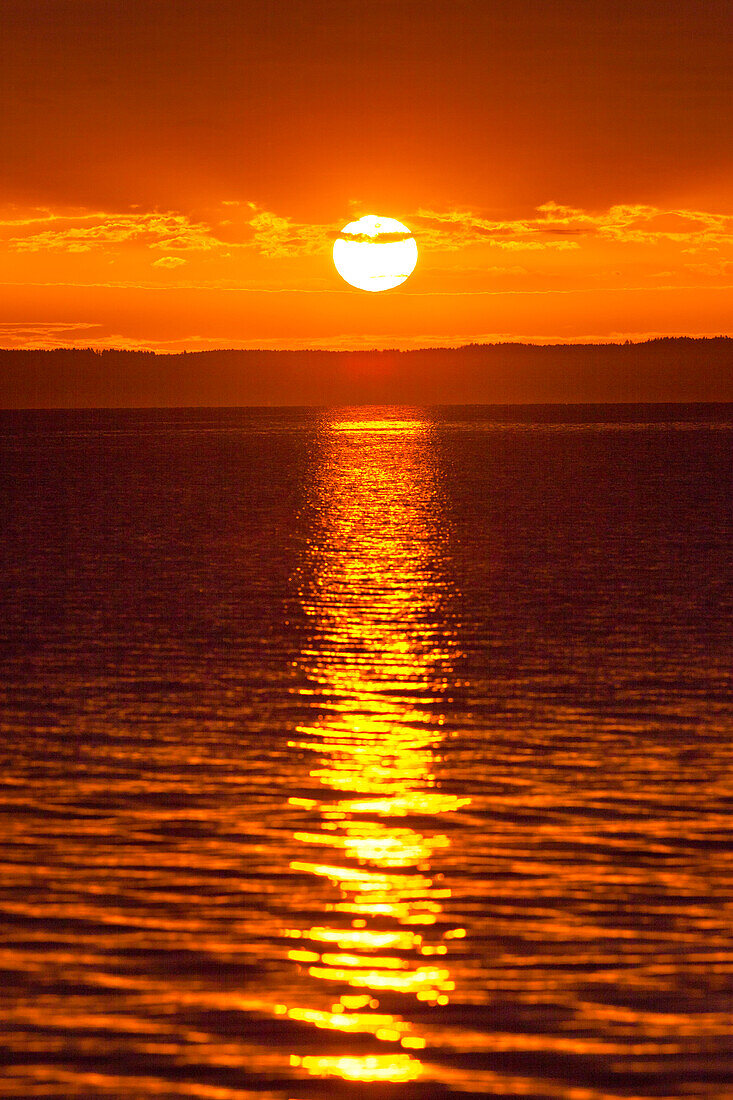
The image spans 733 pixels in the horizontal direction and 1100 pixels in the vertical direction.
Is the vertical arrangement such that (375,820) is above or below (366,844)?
above

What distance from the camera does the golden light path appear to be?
480 inches

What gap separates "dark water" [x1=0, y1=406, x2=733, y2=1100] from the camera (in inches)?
454

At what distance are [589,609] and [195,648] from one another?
39.5 feet

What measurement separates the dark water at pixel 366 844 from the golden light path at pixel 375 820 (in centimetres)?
5

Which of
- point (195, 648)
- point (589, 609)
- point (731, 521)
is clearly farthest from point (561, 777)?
point (731, 521)

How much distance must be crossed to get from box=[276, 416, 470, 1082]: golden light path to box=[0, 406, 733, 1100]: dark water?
0.17 feet

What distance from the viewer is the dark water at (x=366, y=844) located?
11.5 m

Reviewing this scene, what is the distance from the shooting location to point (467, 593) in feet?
147

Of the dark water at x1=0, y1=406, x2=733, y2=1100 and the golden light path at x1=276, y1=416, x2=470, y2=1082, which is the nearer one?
the dark water at x1=0, y1=406, x2=733, y2=1100

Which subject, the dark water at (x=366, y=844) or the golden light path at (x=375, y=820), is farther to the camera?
the golden light path at (x=375, y=820)

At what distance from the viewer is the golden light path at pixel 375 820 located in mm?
12195

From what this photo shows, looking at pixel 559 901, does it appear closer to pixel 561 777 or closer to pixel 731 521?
pixel 561 777

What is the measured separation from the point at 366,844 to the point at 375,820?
1195 mm

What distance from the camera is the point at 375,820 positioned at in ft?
60.3
